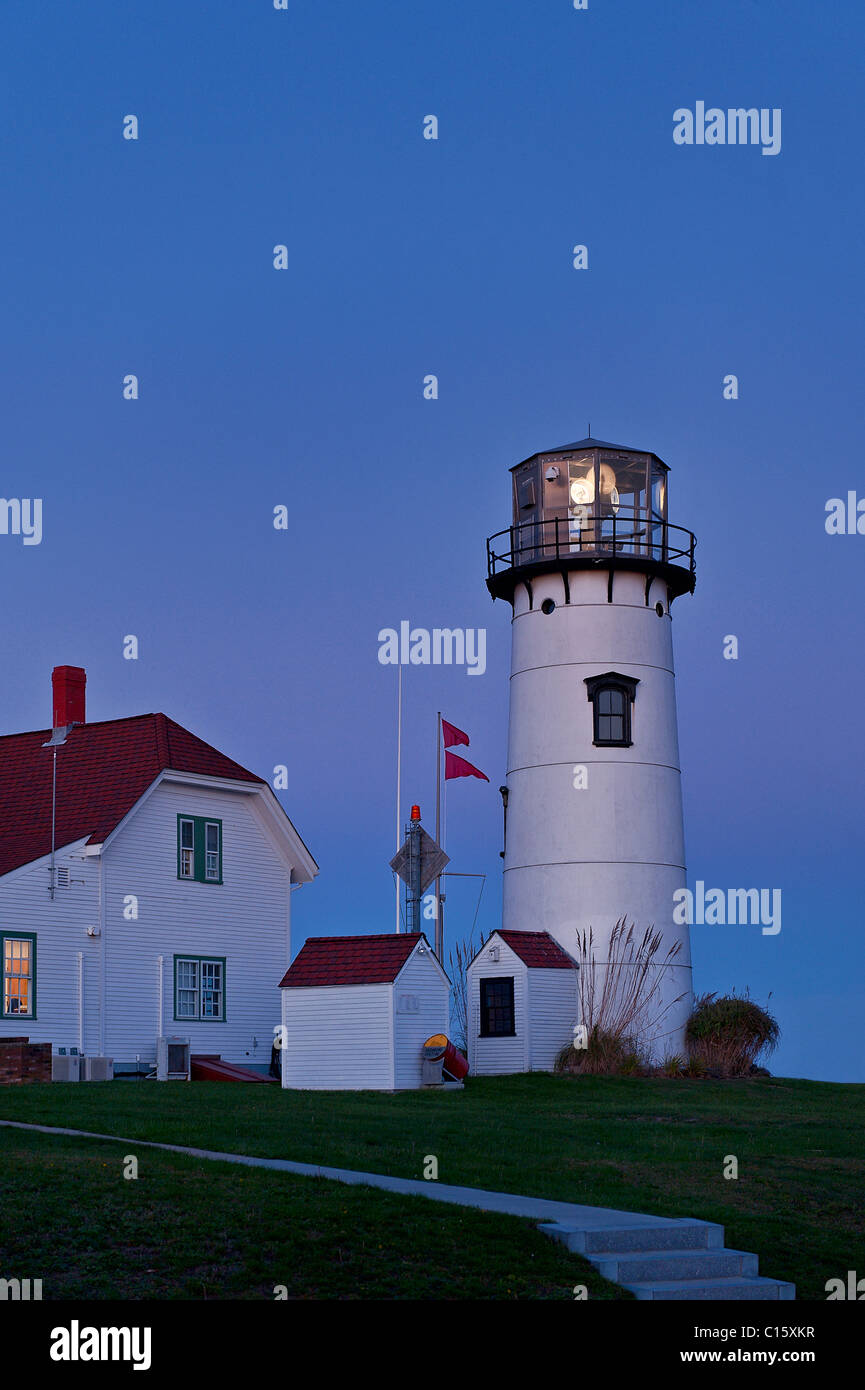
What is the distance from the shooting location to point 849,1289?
14047mm

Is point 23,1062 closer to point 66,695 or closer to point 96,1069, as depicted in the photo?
point 96,1069

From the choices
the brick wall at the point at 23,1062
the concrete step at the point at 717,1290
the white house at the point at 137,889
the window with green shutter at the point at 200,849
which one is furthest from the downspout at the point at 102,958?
the concrete step at the point at 717,1290

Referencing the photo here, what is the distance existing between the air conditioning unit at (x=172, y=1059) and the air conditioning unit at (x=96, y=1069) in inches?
66.5

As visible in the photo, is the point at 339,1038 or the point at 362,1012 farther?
the point at 339,1038

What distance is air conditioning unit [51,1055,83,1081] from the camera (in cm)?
2911

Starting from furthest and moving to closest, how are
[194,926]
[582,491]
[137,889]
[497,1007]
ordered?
[582,491] → [497,1007] → [194,926] → [137,889]

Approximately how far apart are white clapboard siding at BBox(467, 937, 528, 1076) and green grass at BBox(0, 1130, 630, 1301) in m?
19.5

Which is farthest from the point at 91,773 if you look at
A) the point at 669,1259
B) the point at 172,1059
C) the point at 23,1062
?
the point at 669,1259

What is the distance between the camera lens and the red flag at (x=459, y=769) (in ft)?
117

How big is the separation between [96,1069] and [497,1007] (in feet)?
28.8

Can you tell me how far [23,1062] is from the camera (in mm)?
28469

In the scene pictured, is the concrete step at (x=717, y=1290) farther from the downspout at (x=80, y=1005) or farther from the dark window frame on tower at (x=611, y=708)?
the dark window frame on tower at (x=611, y=708)
